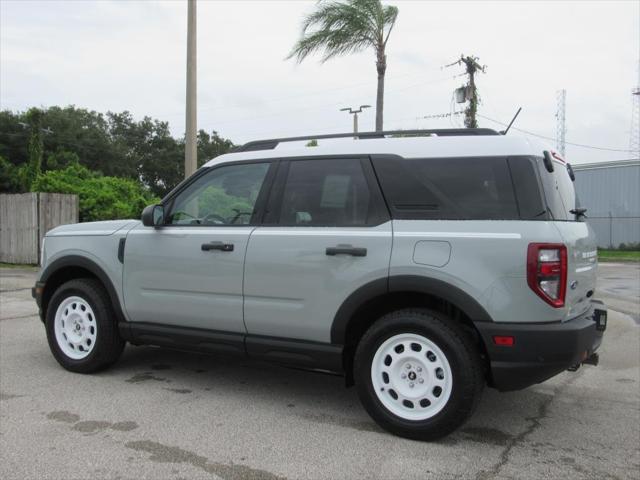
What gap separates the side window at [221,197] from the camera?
4.48 meters

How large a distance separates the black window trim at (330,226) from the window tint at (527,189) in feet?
2.75

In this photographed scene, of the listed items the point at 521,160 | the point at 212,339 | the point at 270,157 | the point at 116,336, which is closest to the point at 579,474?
the point at 521,160

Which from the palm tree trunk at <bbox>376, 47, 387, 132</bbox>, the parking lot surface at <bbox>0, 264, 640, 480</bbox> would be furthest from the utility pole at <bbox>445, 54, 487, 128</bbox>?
the parking lot surface at <bbox>0, 264, 640, 480</bbox>

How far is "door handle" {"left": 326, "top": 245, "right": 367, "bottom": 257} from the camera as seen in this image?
384cm

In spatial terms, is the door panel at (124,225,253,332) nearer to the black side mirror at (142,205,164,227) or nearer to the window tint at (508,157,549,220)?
the black side mirror at (142,205,164,227)

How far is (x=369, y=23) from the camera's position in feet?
45.9

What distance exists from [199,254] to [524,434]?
2687 mm

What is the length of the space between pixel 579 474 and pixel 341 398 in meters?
1.88

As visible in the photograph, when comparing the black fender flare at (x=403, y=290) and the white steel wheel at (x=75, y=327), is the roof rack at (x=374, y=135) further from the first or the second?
the white steel wheel at (x=75, y=327)

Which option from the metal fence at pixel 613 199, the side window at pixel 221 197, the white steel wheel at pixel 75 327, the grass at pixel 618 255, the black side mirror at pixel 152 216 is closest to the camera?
the side window at pixel 221 197

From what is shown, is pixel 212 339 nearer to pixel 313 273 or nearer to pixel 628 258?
pixel 313 273

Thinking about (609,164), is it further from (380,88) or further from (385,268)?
(385,268)

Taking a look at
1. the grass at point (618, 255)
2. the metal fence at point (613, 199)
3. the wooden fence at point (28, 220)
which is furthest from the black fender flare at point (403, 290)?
the metal fence at point (613, 199)

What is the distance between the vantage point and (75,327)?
522 centimetres
